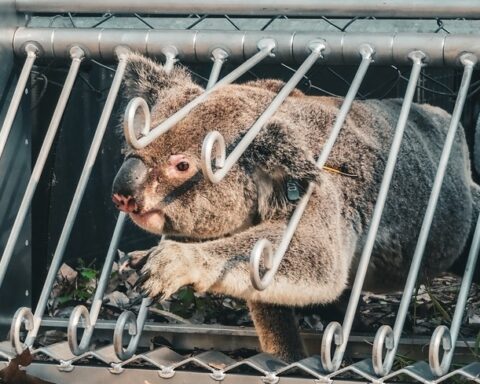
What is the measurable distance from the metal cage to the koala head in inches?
3.8

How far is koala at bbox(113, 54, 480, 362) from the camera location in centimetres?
355

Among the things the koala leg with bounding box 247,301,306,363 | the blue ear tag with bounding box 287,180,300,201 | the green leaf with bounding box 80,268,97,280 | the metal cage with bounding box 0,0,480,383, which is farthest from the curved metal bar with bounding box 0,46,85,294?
the green leaf with bounding box 80,268,97,280

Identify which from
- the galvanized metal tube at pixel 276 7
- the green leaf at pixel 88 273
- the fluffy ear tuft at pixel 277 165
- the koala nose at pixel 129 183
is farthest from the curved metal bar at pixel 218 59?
the green leaf at pixel 88 273

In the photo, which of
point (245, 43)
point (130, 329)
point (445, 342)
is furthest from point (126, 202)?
point (445, 342)

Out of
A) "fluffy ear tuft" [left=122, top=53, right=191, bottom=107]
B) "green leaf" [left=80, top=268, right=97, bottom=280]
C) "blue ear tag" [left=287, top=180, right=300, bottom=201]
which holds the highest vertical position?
"fluffy ear tuft" [left=122, top=53, right=191, bottom=107]

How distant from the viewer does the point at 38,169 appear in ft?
12.2

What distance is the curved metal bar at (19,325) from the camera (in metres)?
3.29

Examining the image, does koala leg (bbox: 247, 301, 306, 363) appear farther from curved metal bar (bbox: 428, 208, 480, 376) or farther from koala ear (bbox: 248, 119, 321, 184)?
curved metal bar (bbox: 428, 208, 480, 376)

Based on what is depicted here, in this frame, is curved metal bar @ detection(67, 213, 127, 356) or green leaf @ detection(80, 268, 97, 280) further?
green leaf @ detection(80, 268, 97, 280)

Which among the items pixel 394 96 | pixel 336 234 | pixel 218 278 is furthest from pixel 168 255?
pixel 394 96

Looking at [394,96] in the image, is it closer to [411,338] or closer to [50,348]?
[411,338]

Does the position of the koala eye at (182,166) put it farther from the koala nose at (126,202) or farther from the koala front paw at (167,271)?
the koala front paw at (167,271)

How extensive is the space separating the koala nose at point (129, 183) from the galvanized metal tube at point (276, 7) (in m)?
0.61

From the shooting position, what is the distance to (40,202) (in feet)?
16.0
